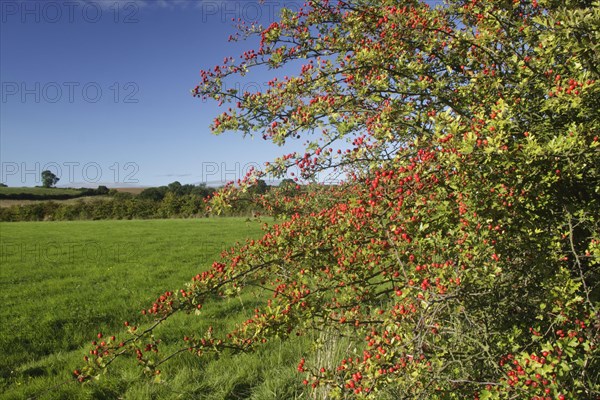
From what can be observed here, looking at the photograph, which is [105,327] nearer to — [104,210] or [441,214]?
[441,214]

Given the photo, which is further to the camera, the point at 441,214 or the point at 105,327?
the point at 105,327

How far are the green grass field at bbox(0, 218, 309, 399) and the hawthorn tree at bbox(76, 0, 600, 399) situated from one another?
3.52 ft

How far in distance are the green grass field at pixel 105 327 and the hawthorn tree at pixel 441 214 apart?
107 centimetres

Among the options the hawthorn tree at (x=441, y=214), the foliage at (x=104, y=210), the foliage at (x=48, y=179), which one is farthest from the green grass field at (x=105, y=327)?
the foliage at (x=48, y=179)

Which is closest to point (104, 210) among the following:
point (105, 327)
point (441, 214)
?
point (105, 327)

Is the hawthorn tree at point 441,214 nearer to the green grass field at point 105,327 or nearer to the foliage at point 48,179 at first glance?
the green grass field at point 105,327

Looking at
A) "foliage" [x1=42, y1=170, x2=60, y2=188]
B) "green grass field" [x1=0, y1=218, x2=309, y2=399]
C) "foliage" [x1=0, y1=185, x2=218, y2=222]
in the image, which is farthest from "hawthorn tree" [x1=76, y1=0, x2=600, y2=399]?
"foliage" [x1=42, y1=170, x2=60, y2=188]

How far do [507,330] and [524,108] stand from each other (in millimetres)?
1977

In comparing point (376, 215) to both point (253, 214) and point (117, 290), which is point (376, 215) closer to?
point (253, 214)

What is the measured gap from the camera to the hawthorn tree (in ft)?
9.00

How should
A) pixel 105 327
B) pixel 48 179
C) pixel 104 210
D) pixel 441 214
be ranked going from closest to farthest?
pixel 441 214 → pixel 105 327 → pixel 104 210 → pixel 48 179

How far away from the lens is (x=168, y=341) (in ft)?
25.7

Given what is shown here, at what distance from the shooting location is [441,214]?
309 centimetres

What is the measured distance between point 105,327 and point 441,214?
27.9 ft
